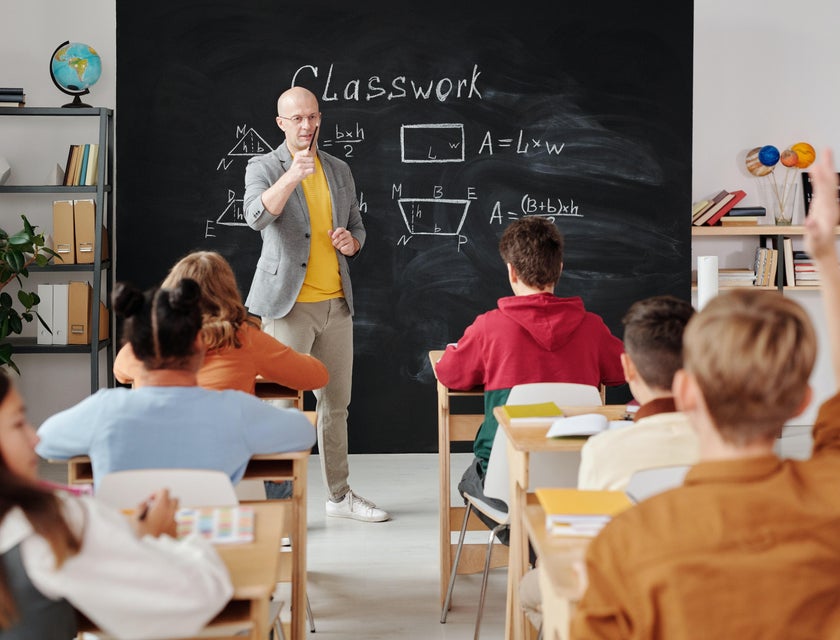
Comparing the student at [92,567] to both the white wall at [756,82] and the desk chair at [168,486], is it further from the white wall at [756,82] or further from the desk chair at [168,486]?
the white wall at [756,82]

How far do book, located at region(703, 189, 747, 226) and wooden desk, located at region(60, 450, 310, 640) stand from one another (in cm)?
364

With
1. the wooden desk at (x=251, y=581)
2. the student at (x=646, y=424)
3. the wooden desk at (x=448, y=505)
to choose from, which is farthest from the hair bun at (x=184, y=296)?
the wooden desk at (x=448, y=505)

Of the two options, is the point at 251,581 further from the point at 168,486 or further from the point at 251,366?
the point at 251,366

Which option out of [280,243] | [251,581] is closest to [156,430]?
[251,581]

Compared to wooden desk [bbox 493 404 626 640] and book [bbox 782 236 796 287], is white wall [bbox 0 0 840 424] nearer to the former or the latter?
book [bbox 782 236 796 287]

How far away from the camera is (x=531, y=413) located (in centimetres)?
260

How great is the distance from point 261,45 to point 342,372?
1.95 m

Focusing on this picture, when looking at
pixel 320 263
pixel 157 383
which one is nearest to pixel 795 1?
pixel 320 263

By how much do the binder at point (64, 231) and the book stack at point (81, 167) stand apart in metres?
0.12

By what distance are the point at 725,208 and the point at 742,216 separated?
0.11 metres

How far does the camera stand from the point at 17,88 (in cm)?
511

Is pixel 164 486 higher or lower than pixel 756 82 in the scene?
lower

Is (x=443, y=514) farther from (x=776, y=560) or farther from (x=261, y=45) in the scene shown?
(x=261, y=45)

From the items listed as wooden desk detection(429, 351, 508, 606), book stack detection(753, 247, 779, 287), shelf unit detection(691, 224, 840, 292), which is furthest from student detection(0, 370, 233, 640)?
book stack detection(753, 247, 779, 287)
